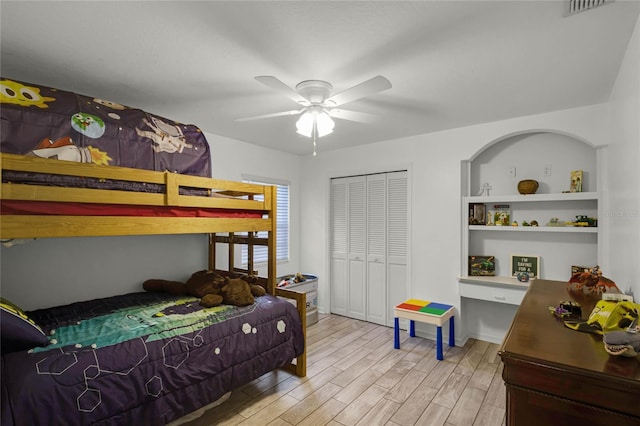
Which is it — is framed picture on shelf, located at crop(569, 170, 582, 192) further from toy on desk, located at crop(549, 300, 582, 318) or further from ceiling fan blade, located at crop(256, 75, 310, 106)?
ceiling fan blade, located at crop(256, 75, 310, 106)

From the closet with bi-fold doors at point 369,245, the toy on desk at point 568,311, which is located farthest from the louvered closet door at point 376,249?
the toy on desk at point 568,311

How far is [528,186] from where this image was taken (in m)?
3.24

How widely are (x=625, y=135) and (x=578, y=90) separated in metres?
0.74

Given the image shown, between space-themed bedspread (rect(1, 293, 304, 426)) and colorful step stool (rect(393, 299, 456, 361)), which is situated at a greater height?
space-themed bedspread (rect(1, 293, 304, 426))

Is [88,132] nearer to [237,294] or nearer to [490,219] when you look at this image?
[237,294]

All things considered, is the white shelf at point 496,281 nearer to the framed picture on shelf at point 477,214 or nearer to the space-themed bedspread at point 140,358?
the framed picture on shelf at point 477,214

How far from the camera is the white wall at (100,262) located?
7.95 ft

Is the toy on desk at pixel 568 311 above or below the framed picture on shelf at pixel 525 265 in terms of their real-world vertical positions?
above

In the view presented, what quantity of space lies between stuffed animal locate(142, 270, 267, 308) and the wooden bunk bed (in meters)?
0.32

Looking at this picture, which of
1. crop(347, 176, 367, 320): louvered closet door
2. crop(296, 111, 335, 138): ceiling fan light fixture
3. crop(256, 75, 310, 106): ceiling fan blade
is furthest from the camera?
crop(347, 176, 367, 320): louvered closet door

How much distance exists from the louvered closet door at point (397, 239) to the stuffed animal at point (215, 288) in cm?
188

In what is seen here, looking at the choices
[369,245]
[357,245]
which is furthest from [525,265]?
[357,245]

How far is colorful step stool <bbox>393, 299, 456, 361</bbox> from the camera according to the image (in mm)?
3207

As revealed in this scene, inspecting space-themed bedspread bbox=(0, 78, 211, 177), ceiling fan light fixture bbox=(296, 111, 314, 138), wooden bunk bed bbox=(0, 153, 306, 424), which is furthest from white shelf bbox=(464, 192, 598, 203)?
space-themed bedspread bbox=(0, 78, 211, 177)
